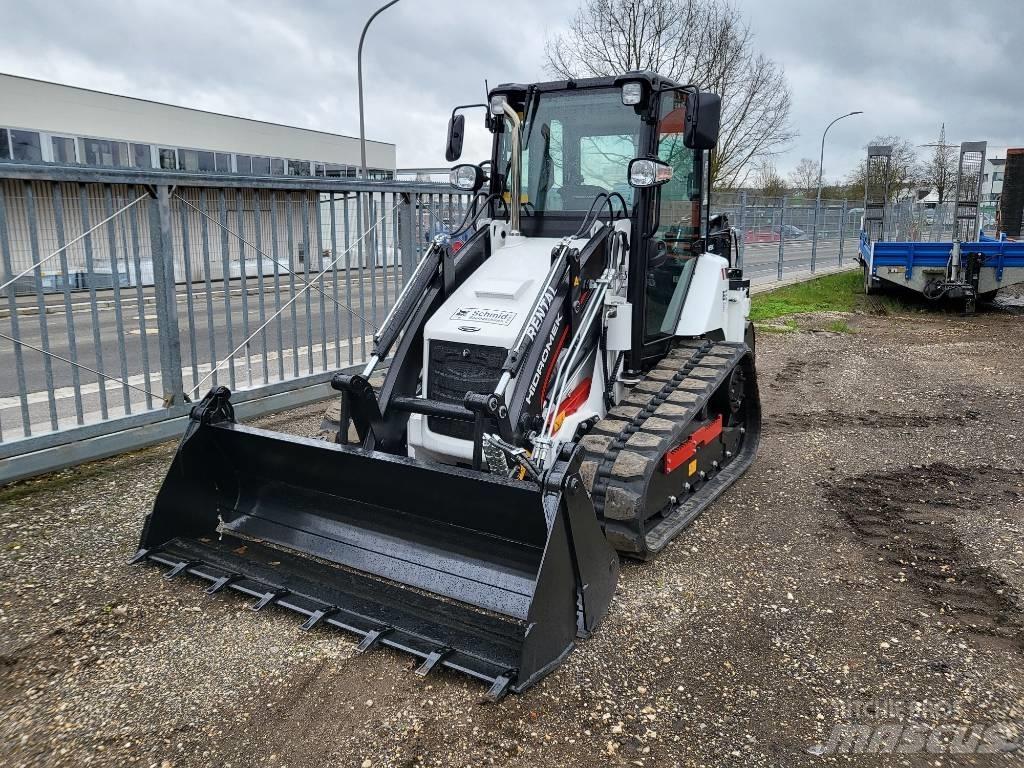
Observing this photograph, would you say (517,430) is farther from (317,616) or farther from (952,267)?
(952,267)

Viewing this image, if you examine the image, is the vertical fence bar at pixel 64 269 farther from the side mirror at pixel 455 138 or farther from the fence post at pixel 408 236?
the fence post at pixel 408 236

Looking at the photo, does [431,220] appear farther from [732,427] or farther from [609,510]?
[609,510]

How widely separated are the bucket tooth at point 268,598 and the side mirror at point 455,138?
10.5ft

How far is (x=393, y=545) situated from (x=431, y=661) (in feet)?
2.73

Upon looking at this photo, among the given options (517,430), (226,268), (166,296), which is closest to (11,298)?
(166,296)

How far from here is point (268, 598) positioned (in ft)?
12.6

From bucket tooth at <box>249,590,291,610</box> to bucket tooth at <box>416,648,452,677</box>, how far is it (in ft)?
2.89

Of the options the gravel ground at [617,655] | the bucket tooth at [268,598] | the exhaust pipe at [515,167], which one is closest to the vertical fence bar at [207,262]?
the gravel ground at [617,655]

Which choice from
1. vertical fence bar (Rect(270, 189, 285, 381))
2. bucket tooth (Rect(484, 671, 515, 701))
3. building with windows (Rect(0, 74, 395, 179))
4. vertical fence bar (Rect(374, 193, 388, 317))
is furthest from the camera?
building with windows (Rect(0, 74, 395, 179))

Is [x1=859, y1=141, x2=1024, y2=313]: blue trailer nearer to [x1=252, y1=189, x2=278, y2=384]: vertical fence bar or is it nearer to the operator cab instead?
the operator cab

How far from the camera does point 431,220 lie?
357 inches

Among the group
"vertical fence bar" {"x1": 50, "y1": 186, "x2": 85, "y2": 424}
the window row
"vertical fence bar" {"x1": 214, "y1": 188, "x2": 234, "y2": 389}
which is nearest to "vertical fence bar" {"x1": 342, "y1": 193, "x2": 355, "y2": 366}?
"vertical fence bar" {"x1": 214, "y1": 188, "x2": 234, "y2": 389}

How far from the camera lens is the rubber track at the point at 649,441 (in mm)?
4246

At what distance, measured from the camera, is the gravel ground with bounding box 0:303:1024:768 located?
3.00 m
